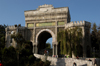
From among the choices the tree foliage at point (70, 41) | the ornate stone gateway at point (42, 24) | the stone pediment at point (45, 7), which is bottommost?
the tree foliage at point (70, 41)

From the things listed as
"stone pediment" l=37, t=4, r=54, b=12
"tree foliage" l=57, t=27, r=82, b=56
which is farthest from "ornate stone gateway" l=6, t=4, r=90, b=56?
"tree foliage" l=57, t=27, r=82, b=56

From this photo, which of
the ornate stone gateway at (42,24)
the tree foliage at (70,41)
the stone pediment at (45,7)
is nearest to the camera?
the tree foliage at (70,41)

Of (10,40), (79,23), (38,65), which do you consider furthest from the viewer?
(10,40)

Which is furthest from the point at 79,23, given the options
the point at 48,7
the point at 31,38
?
the point at 31,38

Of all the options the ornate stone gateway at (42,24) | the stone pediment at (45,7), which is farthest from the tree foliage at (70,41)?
the stone pediment at (45,7)

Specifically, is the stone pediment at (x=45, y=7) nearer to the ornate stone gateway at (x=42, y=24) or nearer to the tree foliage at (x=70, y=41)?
the ornate stone gateway at (x=42, y=24)

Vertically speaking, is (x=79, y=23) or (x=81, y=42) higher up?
(x=79, y=23)

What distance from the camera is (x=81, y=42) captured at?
23891 mm

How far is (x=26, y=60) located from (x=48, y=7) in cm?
1320

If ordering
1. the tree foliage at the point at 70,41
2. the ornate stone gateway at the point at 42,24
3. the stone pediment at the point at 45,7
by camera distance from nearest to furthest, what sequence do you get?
the tree foliage at the point at 70,41, the ornate stone gateway at the point at 42,24, the stone pediment at the point at 45,7

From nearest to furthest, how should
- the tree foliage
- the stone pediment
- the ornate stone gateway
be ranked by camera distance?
the tree foliage
the ornate stone gateway
the stone pediment

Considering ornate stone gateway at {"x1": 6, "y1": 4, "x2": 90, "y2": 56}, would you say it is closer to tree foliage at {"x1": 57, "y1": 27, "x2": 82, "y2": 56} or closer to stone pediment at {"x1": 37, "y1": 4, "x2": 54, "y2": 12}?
stone pediment at {"x1": 37, "y1": 4, "x2": 54, "y2": 12}

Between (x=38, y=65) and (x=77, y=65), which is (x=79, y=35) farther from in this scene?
(x=38, y=65)

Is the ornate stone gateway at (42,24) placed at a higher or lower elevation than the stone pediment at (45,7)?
lower
